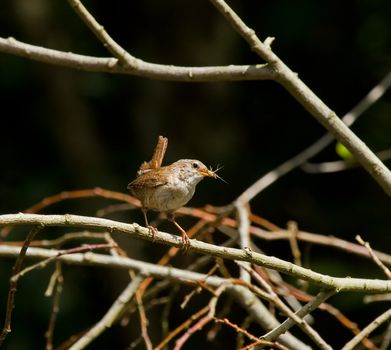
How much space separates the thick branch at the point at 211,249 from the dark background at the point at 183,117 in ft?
10.5

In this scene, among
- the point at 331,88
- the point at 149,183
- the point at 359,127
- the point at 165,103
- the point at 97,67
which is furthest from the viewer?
the point at 165,103

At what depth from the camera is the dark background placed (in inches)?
220

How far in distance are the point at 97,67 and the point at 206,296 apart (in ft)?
11.4

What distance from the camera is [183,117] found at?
6418 millimetres

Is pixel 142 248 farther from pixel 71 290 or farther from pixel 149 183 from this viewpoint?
pixel 149 183

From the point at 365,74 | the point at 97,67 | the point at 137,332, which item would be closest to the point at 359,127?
the point at 365,74

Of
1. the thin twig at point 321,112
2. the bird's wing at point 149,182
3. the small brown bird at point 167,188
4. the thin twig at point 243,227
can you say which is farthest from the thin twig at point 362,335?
the bird's wing at point 149,182

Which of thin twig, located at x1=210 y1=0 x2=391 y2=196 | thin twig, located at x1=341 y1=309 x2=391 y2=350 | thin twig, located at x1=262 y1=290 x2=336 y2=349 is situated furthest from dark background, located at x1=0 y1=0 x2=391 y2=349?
thin twig, located at x1=262 y1=290 x2=336 y2=349

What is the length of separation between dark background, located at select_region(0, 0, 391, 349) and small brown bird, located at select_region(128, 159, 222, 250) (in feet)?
7.60

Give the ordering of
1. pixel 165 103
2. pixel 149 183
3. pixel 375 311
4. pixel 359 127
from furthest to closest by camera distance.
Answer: pixel 165 103
pixel 359 127
pixel 375 311
pixel 149 183

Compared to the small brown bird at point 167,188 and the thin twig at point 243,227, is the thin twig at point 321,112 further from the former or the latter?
the small brown bird at point 167,188

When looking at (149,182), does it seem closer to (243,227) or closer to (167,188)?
(167,188)

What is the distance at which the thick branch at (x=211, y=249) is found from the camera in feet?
5.93

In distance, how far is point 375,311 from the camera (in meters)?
5.08
